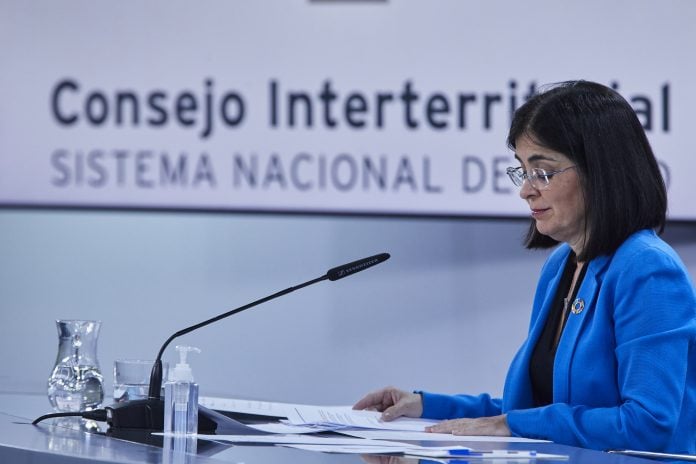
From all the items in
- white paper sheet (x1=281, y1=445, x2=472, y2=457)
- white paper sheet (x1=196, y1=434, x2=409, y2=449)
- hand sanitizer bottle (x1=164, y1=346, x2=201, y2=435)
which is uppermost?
hand sanitizer bottle (x1=164, y1=346, x2=201, y2=435)

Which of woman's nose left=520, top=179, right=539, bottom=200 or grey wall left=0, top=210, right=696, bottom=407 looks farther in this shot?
grey wall left=0, top=210, right=696, bottom=407

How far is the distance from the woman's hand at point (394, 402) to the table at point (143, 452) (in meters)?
0.44

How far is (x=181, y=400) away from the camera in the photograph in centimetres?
166

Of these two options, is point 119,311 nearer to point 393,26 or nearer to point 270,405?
point 393,26

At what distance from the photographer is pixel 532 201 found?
6.70 ft

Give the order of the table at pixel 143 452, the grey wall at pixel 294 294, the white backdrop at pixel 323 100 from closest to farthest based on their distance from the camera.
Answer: the table at pixel 143 452
the white backdrop at pixel 323 100
the grey wall at pixel 294 294

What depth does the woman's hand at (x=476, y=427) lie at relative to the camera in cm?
181

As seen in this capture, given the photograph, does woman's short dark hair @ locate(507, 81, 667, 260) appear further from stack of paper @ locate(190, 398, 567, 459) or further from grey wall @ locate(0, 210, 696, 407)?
grey wall @ locate(0, 210, 696, 407)

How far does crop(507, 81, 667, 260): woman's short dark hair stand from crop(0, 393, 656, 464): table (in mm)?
449

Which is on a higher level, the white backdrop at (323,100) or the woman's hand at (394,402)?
the white backdrop at (323,100)

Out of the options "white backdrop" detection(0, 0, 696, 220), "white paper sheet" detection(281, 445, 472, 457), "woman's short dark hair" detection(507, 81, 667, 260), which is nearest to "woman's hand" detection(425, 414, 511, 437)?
"white paper sheet" detection(281, 445, 472, 457)

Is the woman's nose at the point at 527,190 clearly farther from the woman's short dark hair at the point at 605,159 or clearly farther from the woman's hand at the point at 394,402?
the woman's hand at the point at 394,402

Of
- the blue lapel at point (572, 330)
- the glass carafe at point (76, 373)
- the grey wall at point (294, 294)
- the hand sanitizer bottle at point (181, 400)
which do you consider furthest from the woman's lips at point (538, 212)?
the grey wall at point (294, 294)

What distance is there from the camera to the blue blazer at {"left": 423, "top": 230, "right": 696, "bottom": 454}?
176cm
